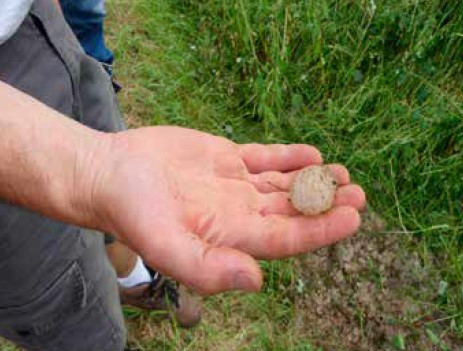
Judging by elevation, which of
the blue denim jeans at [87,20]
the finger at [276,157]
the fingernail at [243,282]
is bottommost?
the blue denim jeans at [87,20]

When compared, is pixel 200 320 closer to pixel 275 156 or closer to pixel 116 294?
pixel 116 294

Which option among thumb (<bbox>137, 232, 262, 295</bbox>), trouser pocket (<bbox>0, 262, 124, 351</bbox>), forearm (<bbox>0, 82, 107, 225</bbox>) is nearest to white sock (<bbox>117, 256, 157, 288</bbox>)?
trouser pocket (<bbox>0, 262, 124, 351</bbox>)

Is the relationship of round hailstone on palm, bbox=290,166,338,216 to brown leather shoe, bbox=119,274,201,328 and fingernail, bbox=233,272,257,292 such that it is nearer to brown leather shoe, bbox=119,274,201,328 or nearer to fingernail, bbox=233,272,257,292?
fingernail, bbox=233,272,257,292

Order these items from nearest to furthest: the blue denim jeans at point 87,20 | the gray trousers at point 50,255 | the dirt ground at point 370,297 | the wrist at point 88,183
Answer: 1. the wrist at point 88,183
2. the gray trousers at point 50,255
3. the dirt ground at point 370,297
4. the blue denim jeans at point 87,20

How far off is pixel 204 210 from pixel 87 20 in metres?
1.56

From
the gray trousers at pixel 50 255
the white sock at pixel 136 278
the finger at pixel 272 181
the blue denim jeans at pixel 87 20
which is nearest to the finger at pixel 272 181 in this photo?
the finger at pixel 272 181

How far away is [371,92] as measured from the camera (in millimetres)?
2871

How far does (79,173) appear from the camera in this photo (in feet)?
4.80

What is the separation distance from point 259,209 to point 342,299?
1.09 meters

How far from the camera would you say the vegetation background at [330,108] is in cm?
256

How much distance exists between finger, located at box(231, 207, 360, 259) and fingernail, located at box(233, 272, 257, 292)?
13 centimetres

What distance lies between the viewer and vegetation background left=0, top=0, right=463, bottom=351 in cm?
256

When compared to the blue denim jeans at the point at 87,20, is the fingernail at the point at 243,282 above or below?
above

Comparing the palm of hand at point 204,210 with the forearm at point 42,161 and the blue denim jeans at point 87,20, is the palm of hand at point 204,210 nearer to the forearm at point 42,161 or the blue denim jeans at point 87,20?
the forearm at point 42,161
